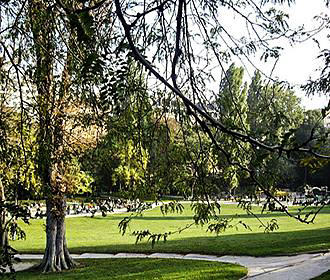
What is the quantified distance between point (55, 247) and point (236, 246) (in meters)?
4.53

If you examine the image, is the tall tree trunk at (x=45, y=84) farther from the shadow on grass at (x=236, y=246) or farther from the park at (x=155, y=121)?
the shadow on grass at (x=236, y=246)

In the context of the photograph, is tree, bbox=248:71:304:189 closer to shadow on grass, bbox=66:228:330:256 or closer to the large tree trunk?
the large tree trunk

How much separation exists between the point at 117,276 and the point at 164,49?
6.96 metres

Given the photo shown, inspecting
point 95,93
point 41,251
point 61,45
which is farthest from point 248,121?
point 41,251

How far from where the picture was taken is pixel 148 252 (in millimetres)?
11844

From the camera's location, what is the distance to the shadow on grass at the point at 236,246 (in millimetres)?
11003

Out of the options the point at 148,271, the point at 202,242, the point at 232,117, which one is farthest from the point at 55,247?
the point at 232,117

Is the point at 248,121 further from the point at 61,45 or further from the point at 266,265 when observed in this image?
the point at 266,265

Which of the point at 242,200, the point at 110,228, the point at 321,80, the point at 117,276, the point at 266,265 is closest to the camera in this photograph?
the point at 242,200

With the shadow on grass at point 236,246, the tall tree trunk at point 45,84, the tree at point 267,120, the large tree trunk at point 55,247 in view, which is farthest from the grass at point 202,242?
the tree at point 267,120

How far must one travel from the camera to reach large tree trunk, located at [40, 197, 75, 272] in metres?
9.80

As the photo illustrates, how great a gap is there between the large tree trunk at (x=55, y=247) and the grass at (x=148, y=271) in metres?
0.30

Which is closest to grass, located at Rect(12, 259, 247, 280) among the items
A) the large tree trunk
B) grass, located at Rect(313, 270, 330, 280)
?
the large tree trunk

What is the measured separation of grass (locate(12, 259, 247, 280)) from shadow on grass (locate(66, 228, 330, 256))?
84 centimetres
